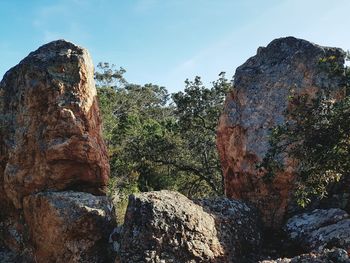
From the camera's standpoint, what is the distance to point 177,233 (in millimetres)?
10094

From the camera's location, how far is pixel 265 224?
12.6 meters

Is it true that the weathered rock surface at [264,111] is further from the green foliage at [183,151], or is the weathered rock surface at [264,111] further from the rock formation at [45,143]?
the green foliage at [183,151]

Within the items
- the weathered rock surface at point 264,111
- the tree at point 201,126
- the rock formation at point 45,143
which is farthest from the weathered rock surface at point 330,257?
the tree at point 201,126

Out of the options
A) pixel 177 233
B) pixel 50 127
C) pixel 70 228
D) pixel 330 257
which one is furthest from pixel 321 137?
pixel 50 127

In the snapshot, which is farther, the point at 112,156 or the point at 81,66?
the point at 112,156

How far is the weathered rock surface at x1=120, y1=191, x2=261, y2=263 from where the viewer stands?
9.86 metres

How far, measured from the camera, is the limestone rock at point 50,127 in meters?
13.0

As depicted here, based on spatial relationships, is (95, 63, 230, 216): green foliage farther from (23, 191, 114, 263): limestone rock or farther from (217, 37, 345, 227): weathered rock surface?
(23, 191, 114, 263): limestone rock

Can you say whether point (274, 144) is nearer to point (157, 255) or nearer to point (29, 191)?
point (157, 255)

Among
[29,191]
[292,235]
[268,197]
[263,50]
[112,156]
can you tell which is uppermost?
[263,50]

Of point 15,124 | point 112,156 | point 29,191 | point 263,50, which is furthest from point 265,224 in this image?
point 112,156

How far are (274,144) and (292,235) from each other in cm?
357

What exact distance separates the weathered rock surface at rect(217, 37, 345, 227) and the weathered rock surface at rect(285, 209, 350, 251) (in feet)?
2.63

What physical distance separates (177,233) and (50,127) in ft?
17.9
